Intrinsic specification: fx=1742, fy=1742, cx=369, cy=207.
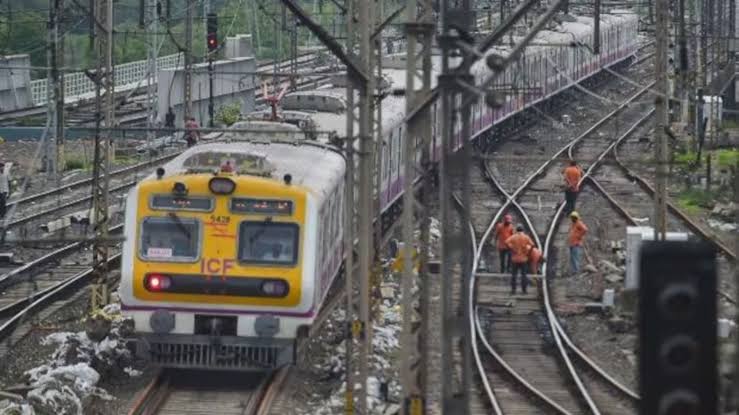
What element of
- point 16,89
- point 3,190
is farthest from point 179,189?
point 16,89

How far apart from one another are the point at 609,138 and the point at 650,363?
110 ft

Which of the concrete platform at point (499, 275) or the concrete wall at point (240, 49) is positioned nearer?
the concrete platform at point (499, 275)

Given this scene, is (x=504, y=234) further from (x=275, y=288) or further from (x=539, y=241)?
(x=275, y=288)

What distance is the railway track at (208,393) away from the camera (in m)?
14.7

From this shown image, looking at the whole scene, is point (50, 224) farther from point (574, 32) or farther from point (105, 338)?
point (574, 32)

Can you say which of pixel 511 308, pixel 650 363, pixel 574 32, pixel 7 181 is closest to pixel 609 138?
pixel 574 32

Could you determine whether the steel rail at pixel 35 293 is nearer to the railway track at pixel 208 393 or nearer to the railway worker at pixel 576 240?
the railway track at pixel 208 393

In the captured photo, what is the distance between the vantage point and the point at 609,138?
39.2 meters

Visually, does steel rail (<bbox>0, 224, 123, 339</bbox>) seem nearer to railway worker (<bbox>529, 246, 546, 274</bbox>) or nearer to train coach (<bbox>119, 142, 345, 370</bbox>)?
train coach (<bbox>119, 142, 345, 370</bbox>)

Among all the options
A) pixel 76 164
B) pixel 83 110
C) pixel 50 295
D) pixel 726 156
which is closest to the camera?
pixel 50 295

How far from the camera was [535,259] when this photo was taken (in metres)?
20.9

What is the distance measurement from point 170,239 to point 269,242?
0.87m

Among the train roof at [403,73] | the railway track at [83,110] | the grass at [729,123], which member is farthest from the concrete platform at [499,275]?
A: the grass at [729,123]

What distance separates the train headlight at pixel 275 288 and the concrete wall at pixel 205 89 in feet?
67.7
